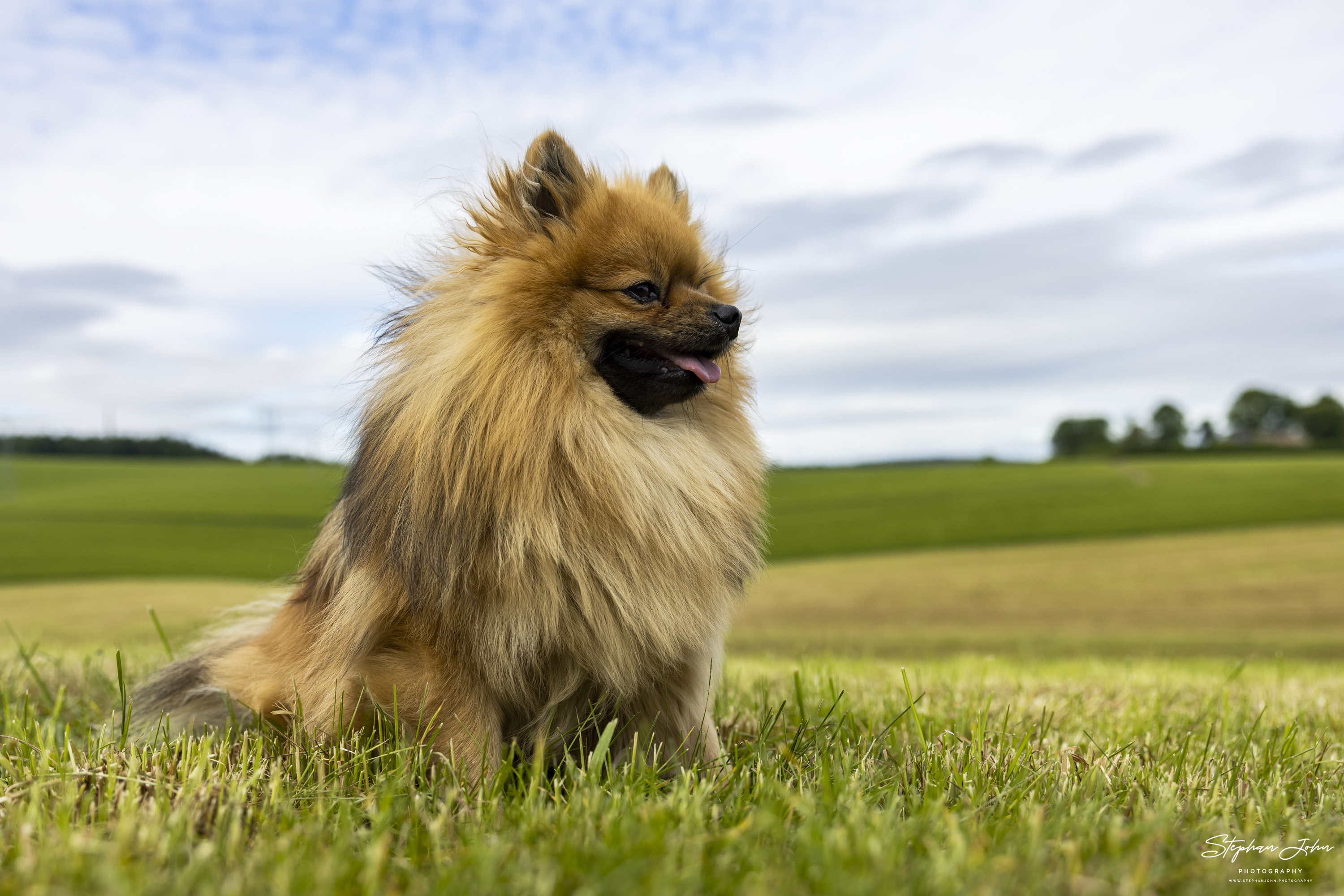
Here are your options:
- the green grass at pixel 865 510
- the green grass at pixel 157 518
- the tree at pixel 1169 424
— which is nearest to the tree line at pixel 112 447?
the green grass at pixel 157 518

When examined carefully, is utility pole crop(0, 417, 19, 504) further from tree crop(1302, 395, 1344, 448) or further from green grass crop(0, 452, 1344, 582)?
tree crop(1302, 395, 1344, 448)

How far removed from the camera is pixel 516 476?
3193 mm

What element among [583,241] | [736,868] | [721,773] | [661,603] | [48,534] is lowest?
[48,534]

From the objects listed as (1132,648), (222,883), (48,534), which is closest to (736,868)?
(222,883)

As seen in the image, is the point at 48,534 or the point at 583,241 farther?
the point at 48,534

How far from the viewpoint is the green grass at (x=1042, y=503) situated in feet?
123

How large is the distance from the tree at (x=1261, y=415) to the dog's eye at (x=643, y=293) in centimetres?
11891

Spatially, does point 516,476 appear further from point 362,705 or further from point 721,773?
point 721,773

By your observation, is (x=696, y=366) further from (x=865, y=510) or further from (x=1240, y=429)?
(x=1240, y=429)

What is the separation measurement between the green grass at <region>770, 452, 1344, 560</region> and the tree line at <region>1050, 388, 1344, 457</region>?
34.2 m

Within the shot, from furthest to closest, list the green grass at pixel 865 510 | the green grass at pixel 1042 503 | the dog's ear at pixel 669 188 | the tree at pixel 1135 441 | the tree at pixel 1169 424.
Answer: the tree at pixel 1169 424, the tree at pixel 1135 441, the green grass at pixel 1042 503, the green grass at pixel 865 510, the dog's ear at pixel 669 188

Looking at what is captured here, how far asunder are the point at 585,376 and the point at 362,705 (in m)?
1.46

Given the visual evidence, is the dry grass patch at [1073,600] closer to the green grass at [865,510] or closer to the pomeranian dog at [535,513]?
the green grass at [865,510]

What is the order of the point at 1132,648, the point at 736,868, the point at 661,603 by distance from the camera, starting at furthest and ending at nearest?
the point at 1132,648
the point at 661,603
the point at 736,868
